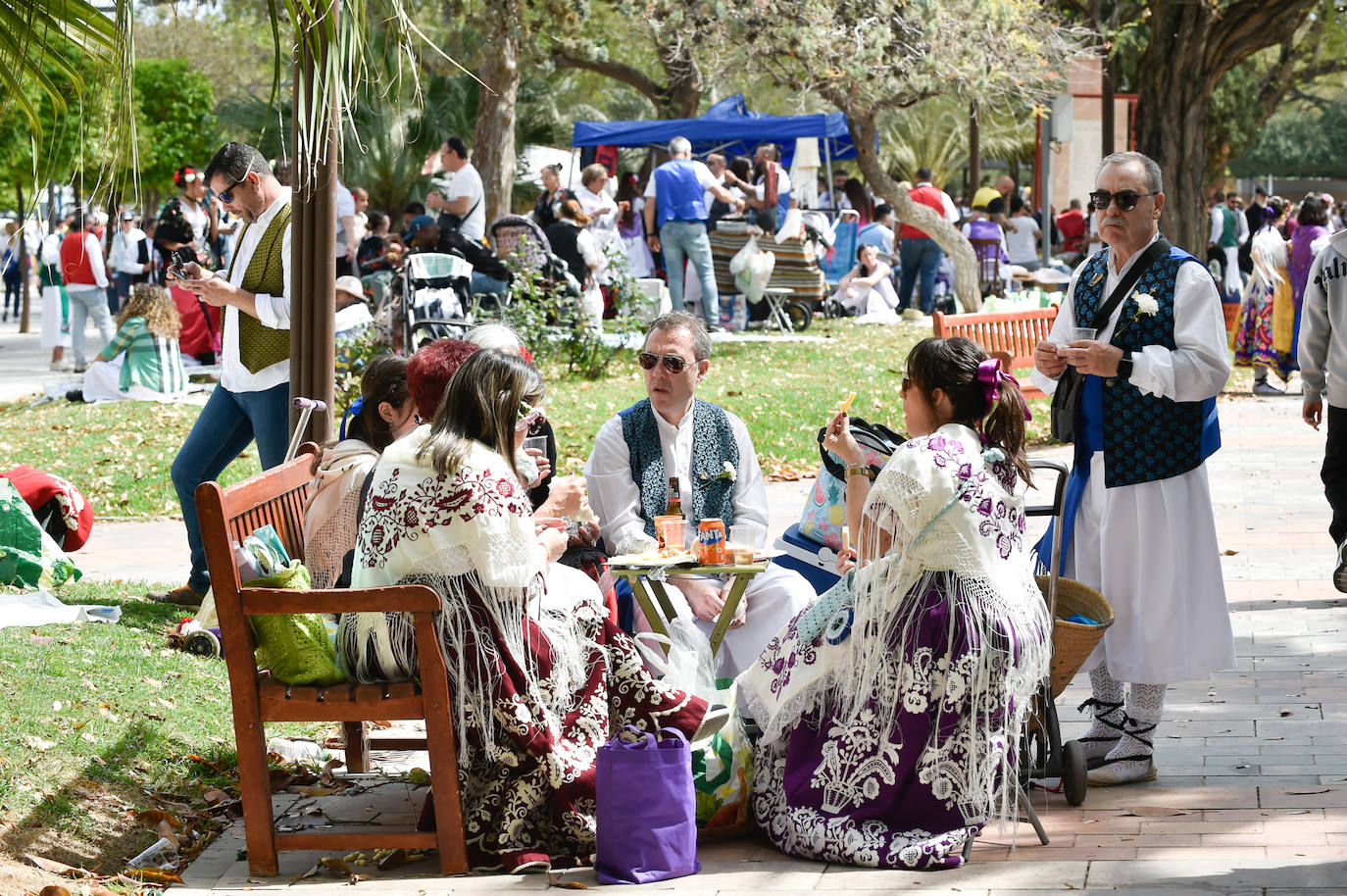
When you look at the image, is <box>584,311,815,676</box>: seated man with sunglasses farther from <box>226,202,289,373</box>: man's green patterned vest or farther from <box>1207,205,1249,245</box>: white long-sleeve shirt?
<box>1207,205,1249,245</box>: white long-sleeve shirt

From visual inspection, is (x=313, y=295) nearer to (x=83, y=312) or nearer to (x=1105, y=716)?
(x=1105, y=716)

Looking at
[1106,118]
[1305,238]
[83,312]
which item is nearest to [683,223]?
[1305,238]

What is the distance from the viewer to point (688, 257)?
54.6 feet

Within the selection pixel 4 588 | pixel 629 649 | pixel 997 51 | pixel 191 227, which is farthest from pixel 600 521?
pixel 997 51

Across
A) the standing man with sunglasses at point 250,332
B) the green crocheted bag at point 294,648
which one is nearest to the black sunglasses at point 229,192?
the standing man with sunglasses at point 250,332

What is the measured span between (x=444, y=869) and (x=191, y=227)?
13.2m

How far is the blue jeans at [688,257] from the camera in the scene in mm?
16297

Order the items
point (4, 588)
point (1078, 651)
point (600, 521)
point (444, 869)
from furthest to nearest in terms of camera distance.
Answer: point (4, 588) < point (600, 521) < point (1078, 651) < point (444, 869)

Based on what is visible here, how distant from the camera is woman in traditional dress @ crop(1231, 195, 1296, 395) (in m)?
13.2

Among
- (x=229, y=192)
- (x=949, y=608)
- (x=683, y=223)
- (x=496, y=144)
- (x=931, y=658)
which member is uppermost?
(x=496, y=144)

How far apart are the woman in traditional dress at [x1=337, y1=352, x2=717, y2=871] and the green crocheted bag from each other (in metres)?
0.08

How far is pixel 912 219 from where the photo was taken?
62.6 ft

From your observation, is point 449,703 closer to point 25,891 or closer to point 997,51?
point 25,891

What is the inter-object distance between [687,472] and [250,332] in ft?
7.43
